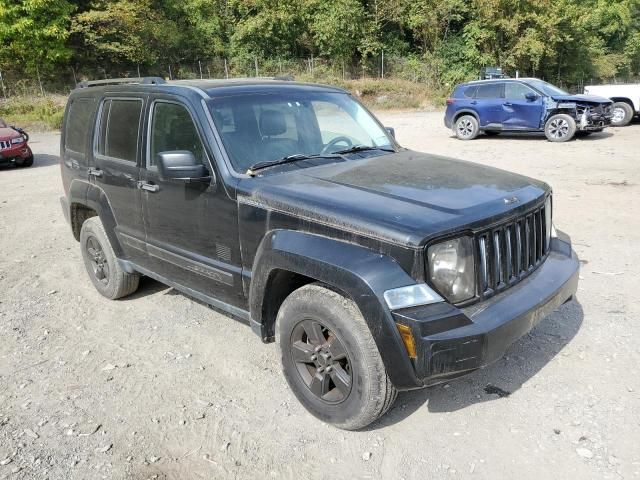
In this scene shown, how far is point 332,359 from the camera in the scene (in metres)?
2.96

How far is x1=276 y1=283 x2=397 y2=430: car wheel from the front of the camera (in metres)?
2.75

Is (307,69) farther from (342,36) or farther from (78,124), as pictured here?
(78,124)

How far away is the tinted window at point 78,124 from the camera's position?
193 inches

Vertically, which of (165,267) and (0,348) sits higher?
(165,267)

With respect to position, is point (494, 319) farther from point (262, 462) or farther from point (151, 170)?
point (151, 170)

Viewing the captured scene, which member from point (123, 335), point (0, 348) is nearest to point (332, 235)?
point (123, 335)

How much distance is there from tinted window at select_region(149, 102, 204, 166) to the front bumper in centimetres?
190

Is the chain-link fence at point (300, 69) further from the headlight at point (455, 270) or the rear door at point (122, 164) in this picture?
the headlight at point (455, 270)

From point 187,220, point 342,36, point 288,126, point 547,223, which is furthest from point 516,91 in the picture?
point 342,36

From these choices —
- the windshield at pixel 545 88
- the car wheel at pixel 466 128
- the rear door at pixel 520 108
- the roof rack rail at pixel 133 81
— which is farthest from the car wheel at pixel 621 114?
the roof rack rail at pixel 133 81

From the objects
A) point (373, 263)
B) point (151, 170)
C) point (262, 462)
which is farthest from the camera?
point (151, 170)

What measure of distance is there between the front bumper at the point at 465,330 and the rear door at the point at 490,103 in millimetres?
12992

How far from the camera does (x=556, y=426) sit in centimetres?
299

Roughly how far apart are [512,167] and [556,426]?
853 cm
